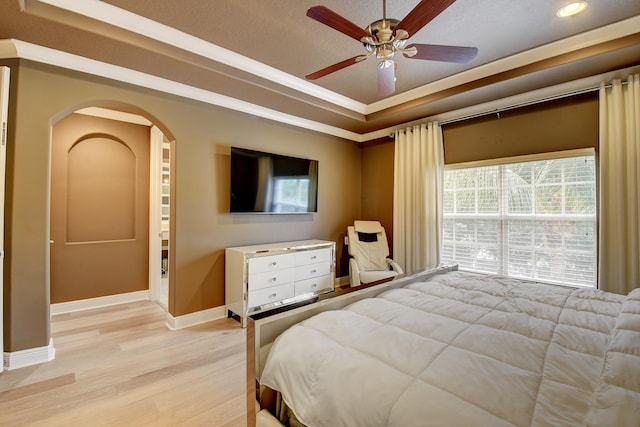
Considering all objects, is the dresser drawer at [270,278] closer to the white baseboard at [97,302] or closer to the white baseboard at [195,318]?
the white baseboard at [195,318]

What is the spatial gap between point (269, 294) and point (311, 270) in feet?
2.15

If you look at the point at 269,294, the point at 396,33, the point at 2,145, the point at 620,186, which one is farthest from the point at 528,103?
the point at 2,145

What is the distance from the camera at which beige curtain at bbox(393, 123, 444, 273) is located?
376 cm

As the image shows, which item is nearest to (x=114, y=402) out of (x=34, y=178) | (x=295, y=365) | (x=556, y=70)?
(x=295, y=365)

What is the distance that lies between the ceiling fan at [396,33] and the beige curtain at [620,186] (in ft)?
5.94

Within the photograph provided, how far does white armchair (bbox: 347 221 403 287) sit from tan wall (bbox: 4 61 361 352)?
0.53 metres

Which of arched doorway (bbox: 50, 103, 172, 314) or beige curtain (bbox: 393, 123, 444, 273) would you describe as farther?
beige curtain (bbox: 393, 123, 444, 273)

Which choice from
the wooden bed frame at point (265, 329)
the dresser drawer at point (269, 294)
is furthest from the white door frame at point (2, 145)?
the wooden bed frame at point (265, 329)

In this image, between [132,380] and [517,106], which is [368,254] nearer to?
[517,106]

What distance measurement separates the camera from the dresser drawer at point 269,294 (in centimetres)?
304

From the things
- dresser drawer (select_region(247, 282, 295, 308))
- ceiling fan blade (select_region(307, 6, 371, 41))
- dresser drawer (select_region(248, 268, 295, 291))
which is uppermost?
ceiling fan blade (select_region(307, 6, 371, 41))

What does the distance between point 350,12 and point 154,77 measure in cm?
195

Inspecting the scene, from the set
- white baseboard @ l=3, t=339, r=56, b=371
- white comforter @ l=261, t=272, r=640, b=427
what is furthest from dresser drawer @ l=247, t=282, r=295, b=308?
Result: white comforter @ l=261, t=272, r=640, b=427

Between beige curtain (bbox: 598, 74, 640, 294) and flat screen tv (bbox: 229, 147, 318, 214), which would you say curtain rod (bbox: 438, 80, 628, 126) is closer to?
beige curtain (bbox: 598, 74, 640, 294)
